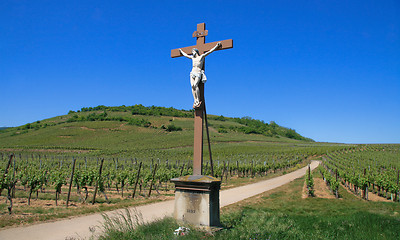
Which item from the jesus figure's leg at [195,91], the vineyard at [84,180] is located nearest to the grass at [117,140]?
the vineyard at [84,180]

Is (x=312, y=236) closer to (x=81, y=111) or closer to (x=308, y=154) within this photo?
(x=308, y=154)

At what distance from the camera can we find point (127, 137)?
71.9m

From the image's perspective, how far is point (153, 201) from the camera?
12656 millimetres

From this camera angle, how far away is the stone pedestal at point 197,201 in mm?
5291

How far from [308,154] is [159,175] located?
3681 cm

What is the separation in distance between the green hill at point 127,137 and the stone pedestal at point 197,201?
142ft

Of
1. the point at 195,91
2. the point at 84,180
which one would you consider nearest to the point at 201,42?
the point at 195,91

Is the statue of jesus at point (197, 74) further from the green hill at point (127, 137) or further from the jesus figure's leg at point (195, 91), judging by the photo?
the green hill at point (127, 137)

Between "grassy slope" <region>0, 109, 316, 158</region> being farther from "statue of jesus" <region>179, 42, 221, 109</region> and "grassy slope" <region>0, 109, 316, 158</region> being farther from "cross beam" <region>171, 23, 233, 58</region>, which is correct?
"statue of jesus" <region>179, 42, 221, 109</region>

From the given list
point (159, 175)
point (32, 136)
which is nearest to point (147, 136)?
point (32, 136)

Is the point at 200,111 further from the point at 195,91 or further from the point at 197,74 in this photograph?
the point at 197,74

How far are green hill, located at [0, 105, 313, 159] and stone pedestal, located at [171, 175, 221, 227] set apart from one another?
142ft

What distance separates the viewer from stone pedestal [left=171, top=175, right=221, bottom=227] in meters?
5.29

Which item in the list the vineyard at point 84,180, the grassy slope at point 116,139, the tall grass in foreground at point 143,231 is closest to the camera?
the tall grass in foreground at point 143,231
